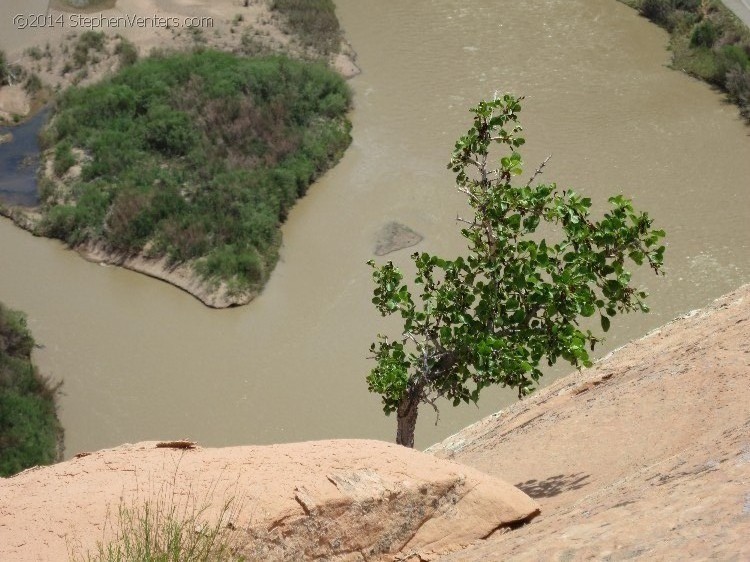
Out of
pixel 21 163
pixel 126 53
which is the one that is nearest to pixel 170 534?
pixel 21 163

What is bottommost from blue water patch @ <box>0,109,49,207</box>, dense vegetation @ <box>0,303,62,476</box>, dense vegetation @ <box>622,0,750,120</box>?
blue water patch @ <box>0,109,49,207</box>

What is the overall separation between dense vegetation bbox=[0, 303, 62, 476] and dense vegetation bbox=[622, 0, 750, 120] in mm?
18110

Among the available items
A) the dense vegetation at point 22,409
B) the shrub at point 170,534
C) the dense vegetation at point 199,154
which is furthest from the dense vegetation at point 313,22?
the shrub at point 170,534

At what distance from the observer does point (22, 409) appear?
15922 mm

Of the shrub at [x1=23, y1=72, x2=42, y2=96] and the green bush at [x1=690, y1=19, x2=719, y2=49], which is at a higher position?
the green bush at [x1=690, y1=19, x2=719, y2=49]

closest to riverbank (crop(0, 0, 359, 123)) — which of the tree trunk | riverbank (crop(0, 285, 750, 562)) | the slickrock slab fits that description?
the tree trunk

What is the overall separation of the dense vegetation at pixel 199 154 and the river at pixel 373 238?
70 centimetres

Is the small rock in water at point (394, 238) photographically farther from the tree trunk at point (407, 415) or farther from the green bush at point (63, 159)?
the tree trunk at point (407, 415)

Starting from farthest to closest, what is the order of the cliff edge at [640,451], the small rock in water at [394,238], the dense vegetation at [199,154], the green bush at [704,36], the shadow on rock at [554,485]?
the green bush at [704,36] → the dense vegetation at [199,154] → the small rock in water at [394,238] → the shadow on rock at [554,485] → the cliff edge at [640,451]

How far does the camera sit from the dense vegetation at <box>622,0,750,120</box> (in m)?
25.5

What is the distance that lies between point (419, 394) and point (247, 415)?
797cm

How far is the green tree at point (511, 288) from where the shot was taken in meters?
8.23

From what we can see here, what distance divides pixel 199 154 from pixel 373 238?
5.03m

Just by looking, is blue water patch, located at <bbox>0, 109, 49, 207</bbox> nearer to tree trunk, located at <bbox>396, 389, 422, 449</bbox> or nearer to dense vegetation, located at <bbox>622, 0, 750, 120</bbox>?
tree trunk, located at <bbox>396, 389, 422, 449</bbox>
